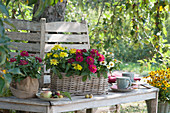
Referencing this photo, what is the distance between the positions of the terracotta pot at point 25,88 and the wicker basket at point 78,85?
0.17 meters

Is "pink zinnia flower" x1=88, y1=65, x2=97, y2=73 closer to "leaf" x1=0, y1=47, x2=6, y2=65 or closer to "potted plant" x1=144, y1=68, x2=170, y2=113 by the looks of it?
"leaf" x1=0, y1=47, x2=6, y2=65

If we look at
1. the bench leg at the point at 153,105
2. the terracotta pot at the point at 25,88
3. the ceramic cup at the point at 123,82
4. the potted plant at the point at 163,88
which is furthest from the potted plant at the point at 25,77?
the potted plant at the point at 163,88

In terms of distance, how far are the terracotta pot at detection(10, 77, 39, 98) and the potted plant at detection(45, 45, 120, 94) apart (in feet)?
0.50

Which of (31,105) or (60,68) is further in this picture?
(60,68)

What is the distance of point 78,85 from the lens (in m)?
1.57

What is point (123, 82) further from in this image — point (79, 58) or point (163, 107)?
point (163, 107)

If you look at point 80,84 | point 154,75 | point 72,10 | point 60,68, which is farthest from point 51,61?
point 72,10

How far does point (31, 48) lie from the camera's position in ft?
7.20

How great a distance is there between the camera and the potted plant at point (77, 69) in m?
1.53

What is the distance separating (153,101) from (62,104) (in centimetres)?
85

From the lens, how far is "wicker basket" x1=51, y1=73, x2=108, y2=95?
61.5 inches

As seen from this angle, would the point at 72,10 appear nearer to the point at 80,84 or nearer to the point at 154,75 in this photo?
the point at 154,75

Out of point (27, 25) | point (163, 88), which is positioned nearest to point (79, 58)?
point (27, 25)

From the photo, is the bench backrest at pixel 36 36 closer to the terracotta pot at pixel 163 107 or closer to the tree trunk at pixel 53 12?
the tree trunk at pixel 53 12
